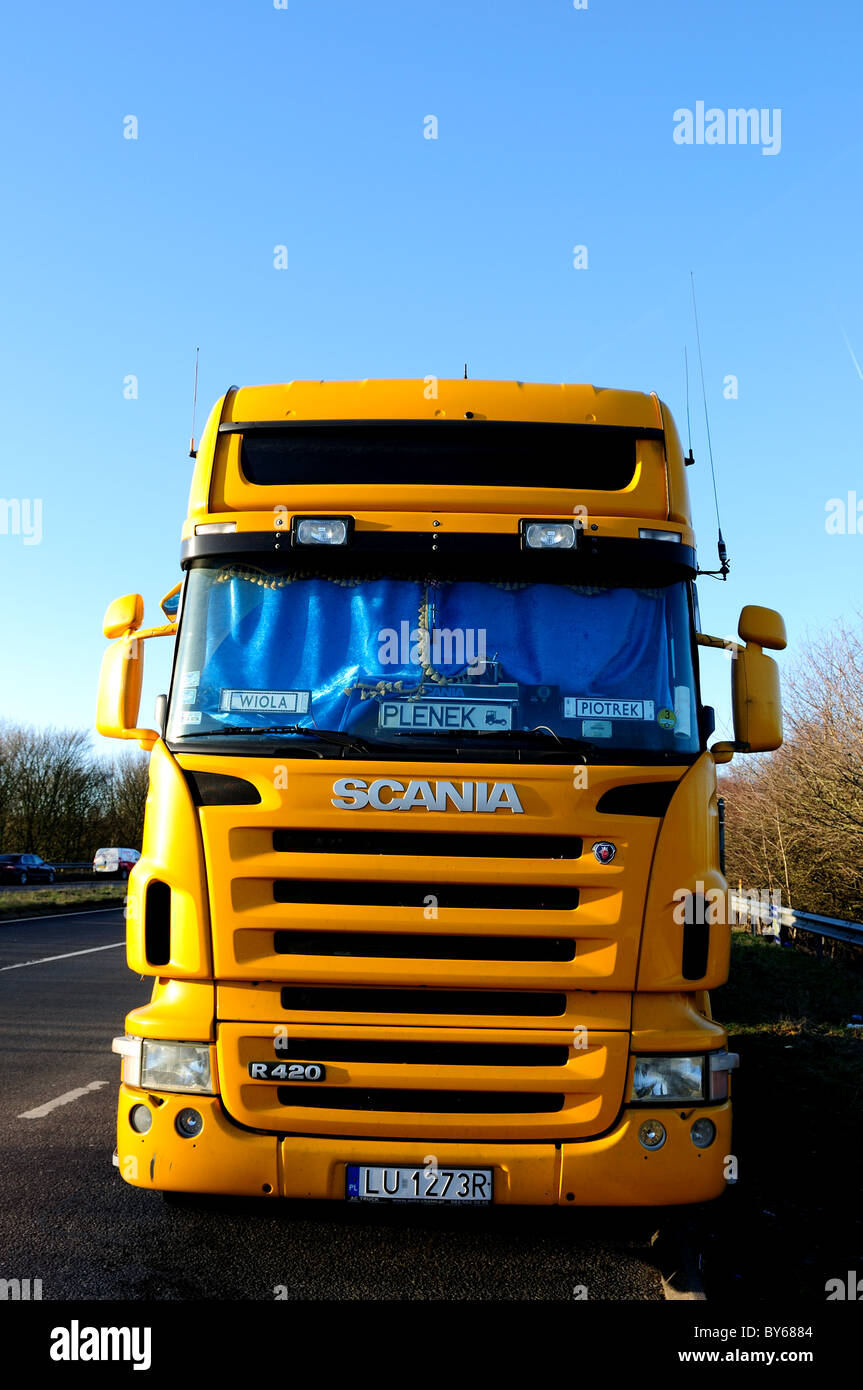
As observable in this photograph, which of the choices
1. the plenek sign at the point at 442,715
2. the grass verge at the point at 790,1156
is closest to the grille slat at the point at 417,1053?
the grass verge at the point at 790,1156

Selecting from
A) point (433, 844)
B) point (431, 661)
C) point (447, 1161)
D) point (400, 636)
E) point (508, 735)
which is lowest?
point (447, 1161)

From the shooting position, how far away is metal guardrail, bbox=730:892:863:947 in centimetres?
1548

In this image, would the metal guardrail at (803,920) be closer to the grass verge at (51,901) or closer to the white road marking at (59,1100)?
the white road marking at (59,1100)

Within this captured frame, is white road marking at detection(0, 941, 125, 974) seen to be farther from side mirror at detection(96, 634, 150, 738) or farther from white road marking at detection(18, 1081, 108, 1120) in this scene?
side mirror at detection(96, 634, 150, 738)

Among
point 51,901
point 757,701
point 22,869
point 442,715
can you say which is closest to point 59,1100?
point 442,715

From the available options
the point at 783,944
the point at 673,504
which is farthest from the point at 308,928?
the point at 783,944

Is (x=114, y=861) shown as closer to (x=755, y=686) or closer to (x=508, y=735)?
(x=755, y=686)

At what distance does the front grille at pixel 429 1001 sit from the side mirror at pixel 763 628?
1.91m

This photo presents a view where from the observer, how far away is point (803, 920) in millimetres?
18078

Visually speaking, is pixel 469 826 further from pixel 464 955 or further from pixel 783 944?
pixel 783 944

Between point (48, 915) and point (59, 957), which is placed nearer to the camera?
point (59, 957)

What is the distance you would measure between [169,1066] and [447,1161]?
1.07 meters

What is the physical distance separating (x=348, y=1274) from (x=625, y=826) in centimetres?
197
